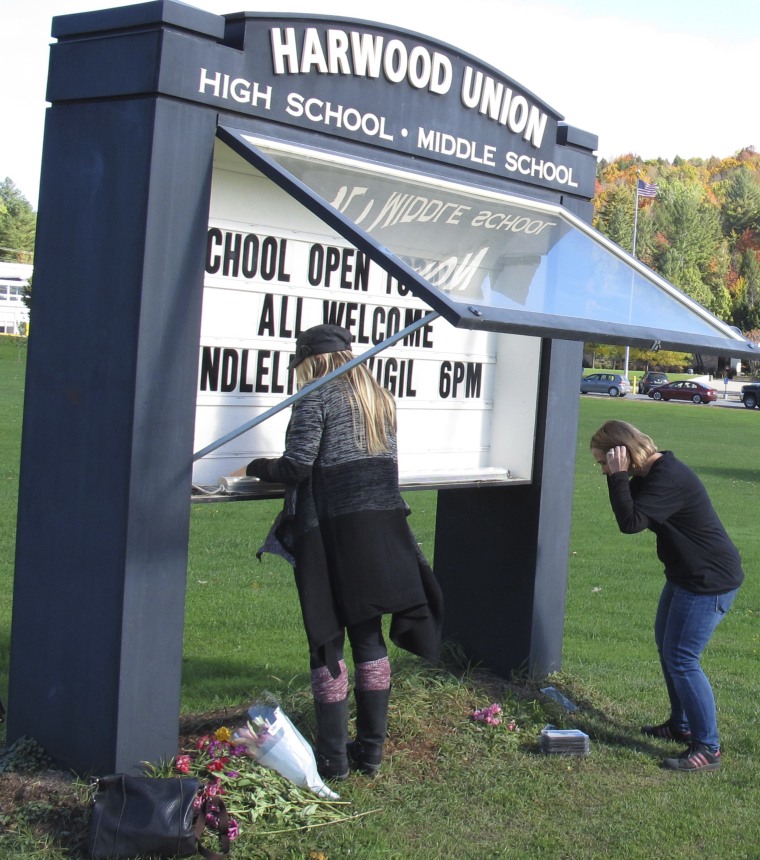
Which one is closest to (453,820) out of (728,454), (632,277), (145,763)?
(145,763)

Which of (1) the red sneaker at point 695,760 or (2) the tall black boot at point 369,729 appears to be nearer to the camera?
(2) the tall black boot at point 369,729

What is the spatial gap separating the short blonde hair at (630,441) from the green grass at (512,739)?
4.61 feet

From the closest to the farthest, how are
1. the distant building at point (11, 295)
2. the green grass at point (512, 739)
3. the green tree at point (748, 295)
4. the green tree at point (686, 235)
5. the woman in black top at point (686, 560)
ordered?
the green grass at point (512, 739) → the woman in black top at point (686, 560) → the distant building at point (11, 295) → the green tree at point (748, 295) → the green tree at point (686, 235)

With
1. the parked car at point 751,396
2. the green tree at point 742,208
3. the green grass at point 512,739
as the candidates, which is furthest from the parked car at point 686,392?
the green tree at point 742,208

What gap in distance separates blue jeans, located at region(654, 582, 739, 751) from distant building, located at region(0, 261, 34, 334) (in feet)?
302

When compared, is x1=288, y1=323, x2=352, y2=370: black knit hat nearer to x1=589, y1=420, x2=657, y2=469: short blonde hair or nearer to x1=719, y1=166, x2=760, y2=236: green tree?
x1=589, y1=420, x2=657, y2=469: short blonde hair

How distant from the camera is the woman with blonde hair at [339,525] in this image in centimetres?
443

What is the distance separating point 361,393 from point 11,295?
318 feet

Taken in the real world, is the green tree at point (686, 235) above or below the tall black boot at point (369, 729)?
above

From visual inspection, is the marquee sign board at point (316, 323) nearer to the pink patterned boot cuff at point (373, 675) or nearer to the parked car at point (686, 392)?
the pink patterned boot cuff at point (373, 675)

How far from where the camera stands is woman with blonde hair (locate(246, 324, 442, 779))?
14.5 ft

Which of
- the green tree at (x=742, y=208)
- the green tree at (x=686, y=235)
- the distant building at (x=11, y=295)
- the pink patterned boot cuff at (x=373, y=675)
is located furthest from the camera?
the green tree at (x=742, y=208)

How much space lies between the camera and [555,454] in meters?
6.02

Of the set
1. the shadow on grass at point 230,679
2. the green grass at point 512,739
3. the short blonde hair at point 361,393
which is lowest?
the shadow on grass at point 230,679
